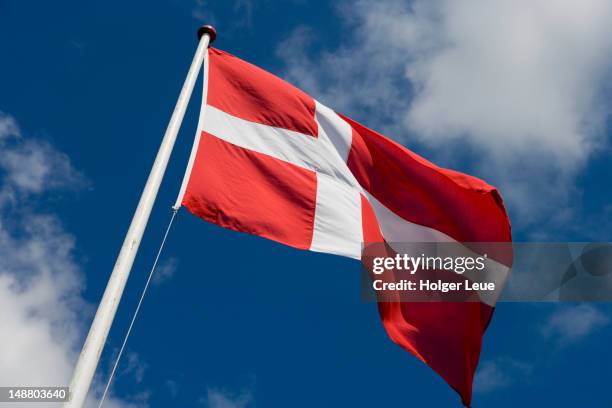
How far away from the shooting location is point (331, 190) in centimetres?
916

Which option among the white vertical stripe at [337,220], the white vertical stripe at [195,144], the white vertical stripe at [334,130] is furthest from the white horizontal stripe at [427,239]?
the white vertical stripe at [195,144]

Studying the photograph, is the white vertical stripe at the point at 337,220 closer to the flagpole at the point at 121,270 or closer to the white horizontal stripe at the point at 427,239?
the white horizontal stripe at the point at 427,239

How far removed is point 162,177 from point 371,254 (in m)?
3.28

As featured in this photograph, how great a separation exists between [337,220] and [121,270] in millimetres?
3596

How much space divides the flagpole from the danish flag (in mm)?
495

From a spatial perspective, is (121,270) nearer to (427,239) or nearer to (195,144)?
(195,144)

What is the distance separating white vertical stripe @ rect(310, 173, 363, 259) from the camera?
27.8 ft

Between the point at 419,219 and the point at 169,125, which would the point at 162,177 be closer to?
the point at 169,125

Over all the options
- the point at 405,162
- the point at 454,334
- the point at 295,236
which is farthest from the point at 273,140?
the point at 454,334

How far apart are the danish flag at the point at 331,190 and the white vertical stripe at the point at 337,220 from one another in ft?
0.05

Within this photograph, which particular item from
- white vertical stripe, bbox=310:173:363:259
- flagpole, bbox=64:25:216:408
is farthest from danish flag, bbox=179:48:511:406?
flagpole, bbox=64:25:216:408

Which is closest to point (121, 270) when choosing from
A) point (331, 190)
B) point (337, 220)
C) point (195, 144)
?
point (195, 144)

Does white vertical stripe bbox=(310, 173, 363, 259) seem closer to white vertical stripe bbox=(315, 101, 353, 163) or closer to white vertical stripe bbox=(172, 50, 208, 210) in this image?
white vertical stripe bbox=(315, 101, 353, 163)

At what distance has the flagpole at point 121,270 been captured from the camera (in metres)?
5.27
